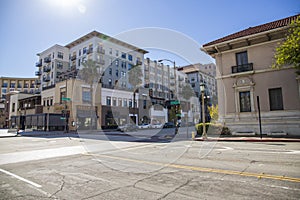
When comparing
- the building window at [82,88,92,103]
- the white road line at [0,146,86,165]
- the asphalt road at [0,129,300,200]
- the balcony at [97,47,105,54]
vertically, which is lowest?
the white road line at [0,146,86,165]

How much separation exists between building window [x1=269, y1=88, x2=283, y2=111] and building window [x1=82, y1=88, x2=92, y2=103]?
3496 cm

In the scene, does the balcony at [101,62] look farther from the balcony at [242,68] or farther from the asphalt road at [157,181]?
the asphalt road at [157,181]

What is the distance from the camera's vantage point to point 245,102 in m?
20.2

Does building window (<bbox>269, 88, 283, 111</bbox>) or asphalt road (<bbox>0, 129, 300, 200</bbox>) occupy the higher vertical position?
building window (<bbox>269, 88, 283, 111</bbox>)

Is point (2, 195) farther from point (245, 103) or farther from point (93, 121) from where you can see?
point (93, 121)

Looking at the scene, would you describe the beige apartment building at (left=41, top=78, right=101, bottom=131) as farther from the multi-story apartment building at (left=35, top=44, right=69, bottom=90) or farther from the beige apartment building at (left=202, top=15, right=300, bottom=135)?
the beige apartment building at (left=202, top=15, right=300, bottom=135)

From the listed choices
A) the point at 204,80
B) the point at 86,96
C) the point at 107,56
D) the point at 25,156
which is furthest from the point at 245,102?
the point at 107,56

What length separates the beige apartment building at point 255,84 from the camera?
58.1 ft

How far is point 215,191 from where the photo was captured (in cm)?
438

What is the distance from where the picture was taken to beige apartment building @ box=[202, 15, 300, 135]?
17.7 m

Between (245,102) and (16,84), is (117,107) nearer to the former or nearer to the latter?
(245,102)

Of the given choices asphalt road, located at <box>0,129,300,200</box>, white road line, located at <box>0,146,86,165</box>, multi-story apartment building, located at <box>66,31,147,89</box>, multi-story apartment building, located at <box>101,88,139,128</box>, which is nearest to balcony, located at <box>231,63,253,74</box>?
asphalt road, located at <box>0,129,300,200</box>

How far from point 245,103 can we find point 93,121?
32.3 metres

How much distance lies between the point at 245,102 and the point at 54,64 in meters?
53.7
